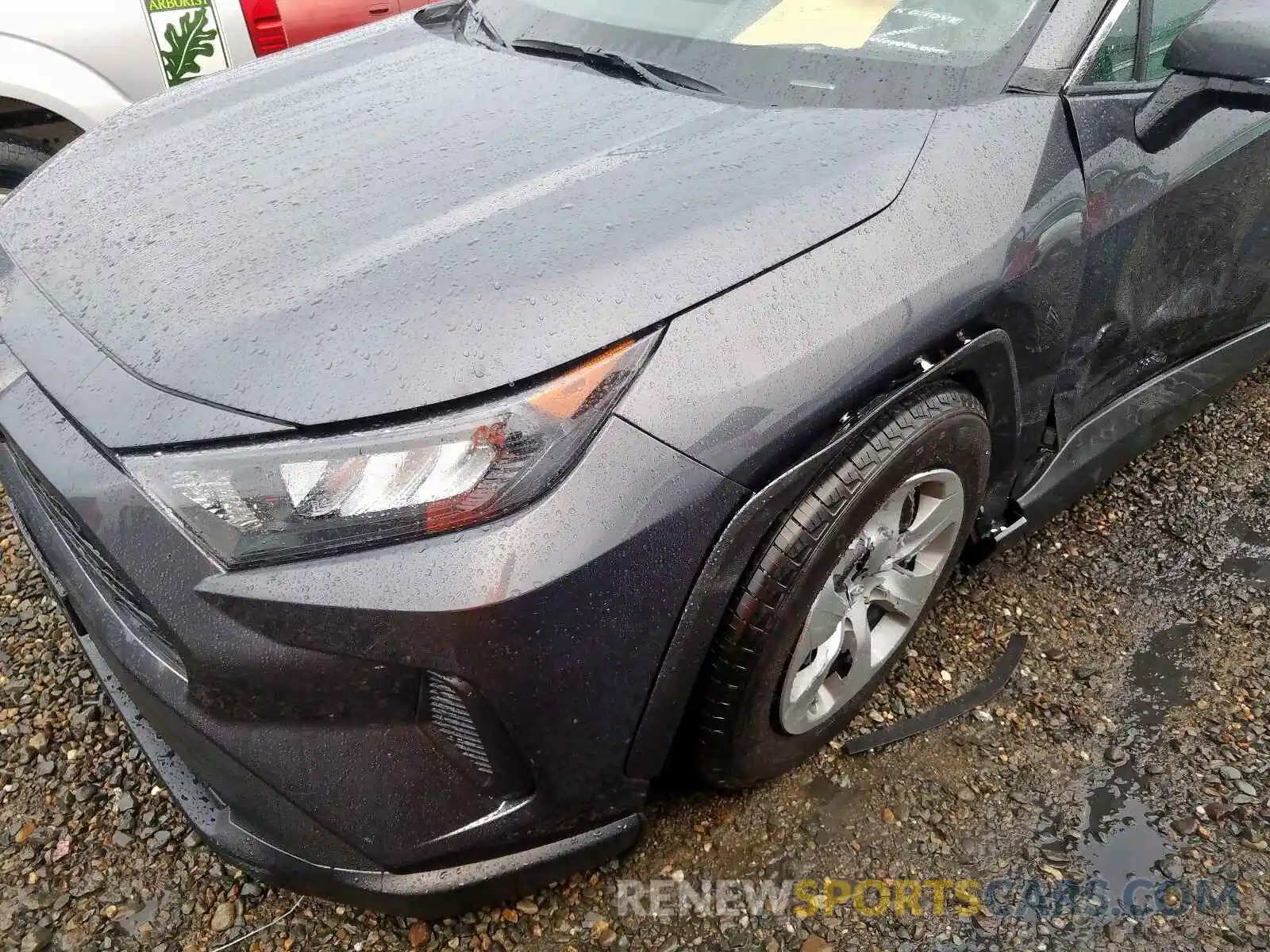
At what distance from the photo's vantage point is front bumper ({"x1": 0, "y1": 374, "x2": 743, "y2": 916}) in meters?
1.16

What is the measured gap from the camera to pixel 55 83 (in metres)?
2.82

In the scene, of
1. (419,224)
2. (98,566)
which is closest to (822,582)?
(419,224)

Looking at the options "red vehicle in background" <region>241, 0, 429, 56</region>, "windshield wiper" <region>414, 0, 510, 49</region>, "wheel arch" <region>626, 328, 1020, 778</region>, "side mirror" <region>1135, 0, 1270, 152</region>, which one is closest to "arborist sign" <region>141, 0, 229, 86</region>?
"red vehicle in background" <region>241, 0, 429, 56</region>

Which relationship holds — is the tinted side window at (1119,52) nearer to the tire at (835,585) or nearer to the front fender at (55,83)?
the tire at (835,585)

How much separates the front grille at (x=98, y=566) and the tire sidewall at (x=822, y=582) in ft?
2.96

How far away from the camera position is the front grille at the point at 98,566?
1292 mm

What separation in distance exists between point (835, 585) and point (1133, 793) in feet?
2.74

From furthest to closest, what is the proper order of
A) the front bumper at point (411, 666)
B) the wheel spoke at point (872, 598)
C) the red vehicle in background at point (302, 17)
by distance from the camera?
the red vehicle in background at point (302, 17), the wheel spoke at point (872, 598), the front bumper at point (411, 666)

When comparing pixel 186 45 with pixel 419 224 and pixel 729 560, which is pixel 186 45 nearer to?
pixel 419 224

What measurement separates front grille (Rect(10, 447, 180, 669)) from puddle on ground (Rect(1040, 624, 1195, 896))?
1630 millimetres

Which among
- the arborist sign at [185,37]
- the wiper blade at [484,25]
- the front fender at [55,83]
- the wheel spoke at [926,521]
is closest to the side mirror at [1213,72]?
the wheel spoke at [926,521]

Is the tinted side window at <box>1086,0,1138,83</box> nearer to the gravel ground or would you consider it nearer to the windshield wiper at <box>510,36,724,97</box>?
the windshield wiper at <box>510,36,724,97</box>

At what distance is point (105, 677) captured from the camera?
166cm

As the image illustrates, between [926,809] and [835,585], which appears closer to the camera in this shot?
[835,585]
